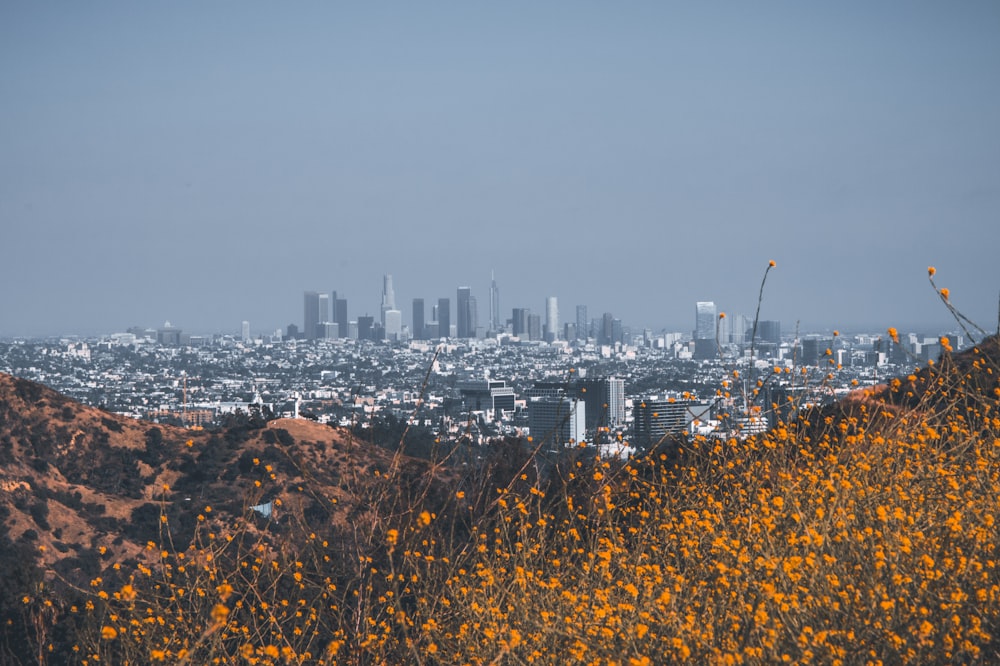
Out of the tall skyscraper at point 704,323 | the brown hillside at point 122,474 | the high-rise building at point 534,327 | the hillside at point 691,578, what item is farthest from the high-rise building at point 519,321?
the hillside at point 691,578

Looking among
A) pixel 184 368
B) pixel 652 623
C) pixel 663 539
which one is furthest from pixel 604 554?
pixel 184 368

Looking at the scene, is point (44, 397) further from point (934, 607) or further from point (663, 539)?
point (934, 607)

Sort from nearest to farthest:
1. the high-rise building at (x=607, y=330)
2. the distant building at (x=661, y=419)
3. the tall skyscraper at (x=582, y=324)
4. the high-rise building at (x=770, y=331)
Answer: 1. the distant building at (x=661, y=419)
2. the high-rise building at (x=770, y=331)
3. the high-rise building at (x=607, y=330)
4. the tall skyscraper at (x=582, y=324)

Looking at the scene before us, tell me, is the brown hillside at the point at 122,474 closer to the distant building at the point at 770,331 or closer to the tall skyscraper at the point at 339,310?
the distant building at the point at 770,331

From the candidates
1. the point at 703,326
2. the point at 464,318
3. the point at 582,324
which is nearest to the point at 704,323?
the point at 703,326

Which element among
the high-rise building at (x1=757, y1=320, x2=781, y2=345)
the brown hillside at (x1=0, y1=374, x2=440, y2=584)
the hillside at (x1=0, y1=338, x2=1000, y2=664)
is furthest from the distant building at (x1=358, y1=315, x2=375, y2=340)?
the hillside at (x1=0, y1=338, x2=1000, y2=664)

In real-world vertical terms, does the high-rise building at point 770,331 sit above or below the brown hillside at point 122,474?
above

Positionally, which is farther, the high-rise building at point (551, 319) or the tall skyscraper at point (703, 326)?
the high-rise building at point (551, 319)

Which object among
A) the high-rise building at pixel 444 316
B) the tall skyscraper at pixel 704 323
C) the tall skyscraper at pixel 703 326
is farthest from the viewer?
the high-rise building at pixel 444 316
